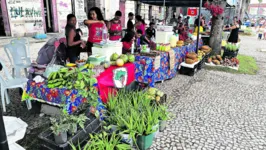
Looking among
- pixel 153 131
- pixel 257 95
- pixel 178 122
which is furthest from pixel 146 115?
pixel 257 95

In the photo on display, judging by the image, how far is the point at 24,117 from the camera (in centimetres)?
348

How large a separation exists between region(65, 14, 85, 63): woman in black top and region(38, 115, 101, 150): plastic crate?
1889mm

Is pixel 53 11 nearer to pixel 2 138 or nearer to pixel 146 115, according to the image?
pixel 146 115

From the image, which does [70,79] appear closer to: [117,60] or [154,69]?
[117,60]

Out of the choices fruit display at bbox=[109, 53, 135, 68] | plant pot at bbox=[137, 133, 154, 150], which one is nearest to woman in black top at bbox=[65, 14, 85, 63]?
fruit display at bbox=[109, 53, 135, 68]

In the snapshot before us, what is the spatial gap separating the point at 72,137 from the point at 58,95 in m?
0.69

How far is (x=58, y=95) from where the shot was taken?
2.70m

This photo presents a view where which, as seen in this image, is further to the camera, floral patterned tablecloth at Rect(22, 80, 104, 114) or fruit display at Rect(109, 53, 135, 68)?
fruit display at Rect(109, 53, 135, 68)

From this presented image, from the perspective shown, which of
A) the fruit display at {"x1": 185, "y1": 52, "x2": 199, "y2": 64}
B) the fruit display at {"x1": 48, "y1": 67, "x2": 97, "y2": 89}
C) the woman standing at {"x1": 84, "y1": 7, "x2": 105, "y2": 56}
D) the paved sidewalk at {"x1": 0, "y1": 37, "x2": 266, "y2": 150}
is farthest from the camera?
the fruit display at {"x1": 185, "y1": 52, "x2": 199, "y2": 64}

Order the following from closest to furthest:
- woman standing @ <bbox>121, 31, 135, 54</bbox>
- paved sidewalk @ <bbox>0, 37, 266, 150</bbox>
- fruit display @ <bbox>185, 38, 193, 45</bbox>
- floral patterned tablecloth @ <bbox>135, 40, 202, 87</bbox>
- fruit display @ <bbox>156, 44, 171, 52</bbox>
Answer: paved sidewalk @ <bbox>0, 37, 266, 150</bbox> → floral patterned tablecloth @ <bbox>135, 40, 202, 87</bbox> → woman standing @ <bbox>121, 31, 135, 54</bbox> → fruit display @ <bbox>156, 44, 171, 52</bbox> → fruit display @ <bbox>185, 38, 193, 45</bbox>

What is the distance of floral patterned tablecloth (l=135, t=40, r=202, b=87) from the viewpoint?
429 cm

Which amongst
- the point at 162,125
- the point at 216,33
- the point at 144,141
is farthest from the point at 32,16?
the point at 144,141

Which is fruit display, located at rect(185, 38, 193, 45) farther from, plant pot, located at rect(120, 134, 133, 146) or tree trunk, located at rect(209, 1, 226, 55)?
plant pot, located at rect(120, 134, 133, 146)

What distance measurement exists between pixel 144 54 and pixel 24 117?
2.56 metres
